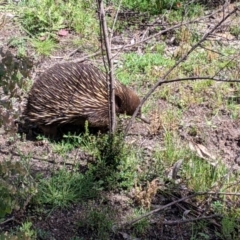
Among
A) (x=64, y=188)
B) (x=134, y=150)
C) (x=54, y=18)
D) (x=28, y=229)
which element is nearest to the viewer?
(x=28, y=229)

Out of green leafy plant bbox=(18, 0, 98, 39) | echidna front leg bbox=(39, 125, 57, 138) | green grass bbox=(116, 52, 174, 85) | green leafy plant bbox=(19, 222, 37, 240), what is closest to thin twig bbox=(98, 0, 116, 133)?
echidna front leg bbox=(39, 125, 57, 138)

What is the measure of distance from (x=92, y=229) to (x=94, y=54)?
3124 millimetres

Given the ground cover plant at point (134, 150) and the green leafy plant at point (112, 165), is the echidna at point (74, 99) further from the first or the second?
the green leafy plant at point (112, 165)

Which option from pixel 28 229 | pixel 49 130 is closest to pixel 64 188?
pixel 28 229

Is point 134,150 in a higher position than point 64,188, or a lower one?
higher

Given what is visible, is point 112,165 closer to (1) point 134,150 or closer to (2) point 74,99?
(1) point 134,150

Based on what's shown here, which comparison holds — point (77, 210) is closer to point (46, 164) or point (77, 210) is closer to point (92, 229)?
point (92, 229)

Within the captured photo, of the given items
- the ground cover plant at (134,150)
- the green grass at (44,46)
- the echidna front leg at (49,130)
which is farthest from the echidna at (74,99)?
the green grass at (44,46)

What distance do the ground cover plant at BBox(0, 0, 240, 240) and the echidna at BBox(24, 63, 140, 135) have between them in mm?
166

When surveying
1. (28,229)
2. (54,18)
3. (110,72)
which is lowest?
(28,229)

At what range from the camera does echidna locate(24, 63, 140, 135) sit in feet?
18.8

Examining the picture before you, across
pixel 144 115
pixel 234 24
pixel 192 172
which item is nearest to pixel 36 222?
pixel 192 172

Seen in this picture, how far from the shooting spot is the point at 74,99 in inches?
225

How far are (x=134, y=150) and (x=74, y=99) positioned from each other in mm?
754
